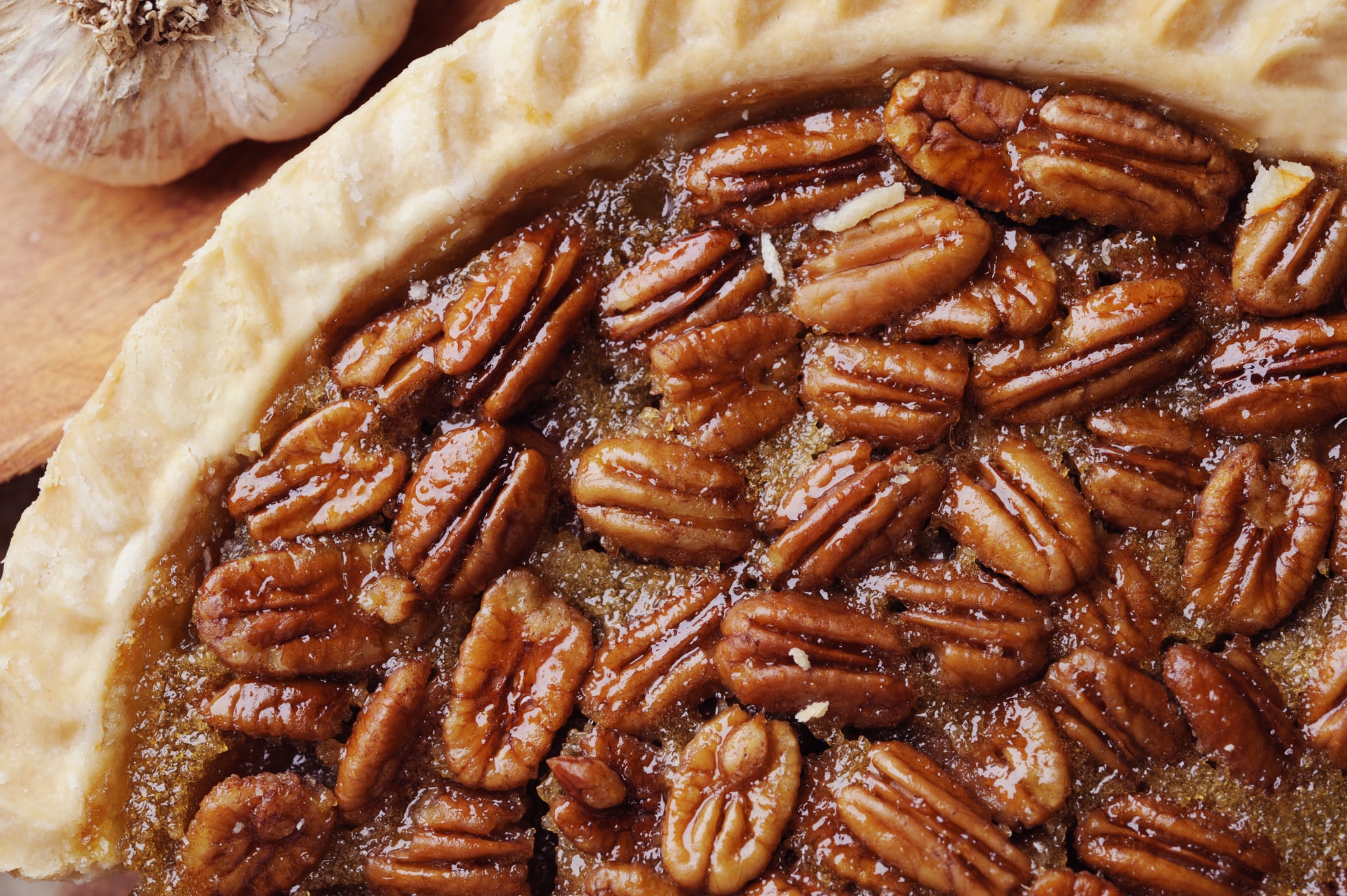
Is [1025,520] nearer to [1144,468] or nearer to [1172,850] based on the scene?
[1144,468]

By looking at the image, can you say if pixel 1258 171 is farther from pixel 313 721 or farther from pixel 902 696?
pixel 313 721

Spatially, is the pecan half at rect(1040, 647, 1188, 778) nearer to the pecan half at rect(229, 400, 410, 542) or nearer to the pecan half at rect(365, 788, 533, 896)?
the pecan half at rect(365, 788, 533, 896)

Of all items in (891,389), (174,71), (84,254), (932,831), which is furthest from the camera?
(84,254)

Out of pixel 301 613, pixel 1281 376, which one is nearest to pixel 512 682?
pixel 301 613

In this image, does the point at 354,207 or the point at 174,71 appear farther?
the point at 174,71

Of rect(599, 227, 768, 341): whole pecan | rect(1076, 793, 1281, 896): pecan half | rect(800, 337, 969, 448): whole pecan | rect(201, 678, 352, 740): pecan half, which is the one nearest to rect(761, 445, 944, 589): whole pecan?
rect(800, 337, 969, 448): whole pecan
